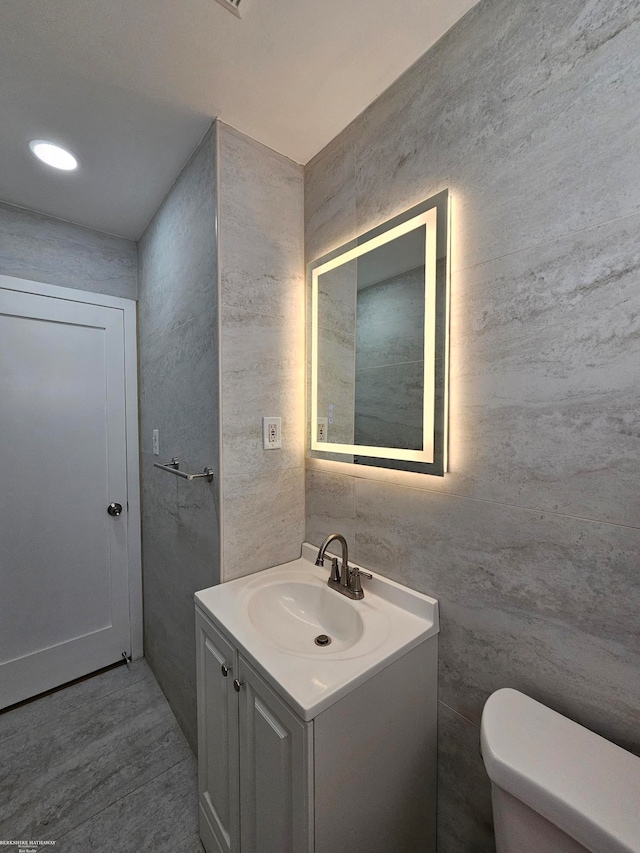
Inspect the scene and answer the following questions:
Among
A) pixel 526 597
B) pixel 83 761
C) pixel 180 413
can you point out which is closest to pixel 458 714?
pixel 526 597

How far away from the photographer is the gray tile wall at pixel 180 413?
52.6 inches

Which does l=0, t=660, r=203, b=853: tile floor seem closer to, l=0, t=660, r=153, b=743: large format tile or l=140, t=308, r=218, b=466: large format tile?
l=0, t=660, r=153, b=743: large format tile

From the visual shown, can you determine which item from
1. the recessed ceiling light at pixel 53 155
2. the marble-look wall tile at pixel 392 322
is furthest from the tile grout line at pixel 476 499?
the recessed ceiling light at pixel 53 155

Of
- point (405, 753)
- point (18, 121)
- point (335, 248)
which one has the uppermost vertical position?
point (18, 121)

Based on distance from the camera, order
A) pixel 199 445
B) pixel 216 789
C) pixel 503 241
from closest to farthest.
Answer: pixel 503 241
pixel 216 789
pixel 199 445

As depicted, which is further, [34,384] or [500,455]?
[34,384]

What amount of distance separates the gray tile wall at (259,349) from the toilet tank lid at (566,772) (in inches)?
35.2

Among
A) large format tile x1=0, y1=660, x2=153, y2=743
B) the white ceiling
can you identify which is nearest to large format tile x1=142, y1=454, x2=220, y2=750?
large format tile x1=0, y1=660, x2=153, y2=743

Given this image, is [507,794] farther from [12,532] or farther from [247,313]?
[12,532]

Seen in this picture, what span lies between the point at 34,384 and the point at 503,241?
2.18 metres

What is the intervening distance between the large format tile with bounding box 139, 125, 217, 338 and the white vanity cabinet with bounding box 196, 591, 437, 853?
1233 millimetres

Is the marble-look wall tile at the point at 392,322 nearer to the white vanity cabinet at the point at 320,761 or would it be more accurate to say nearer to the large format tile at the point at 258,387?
the large format tile at the point at 258,387

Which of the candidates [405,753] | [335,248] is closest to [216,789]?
[405,753]

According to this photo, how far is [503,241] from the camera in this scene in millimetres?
888
